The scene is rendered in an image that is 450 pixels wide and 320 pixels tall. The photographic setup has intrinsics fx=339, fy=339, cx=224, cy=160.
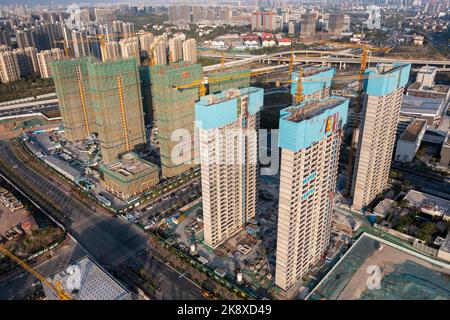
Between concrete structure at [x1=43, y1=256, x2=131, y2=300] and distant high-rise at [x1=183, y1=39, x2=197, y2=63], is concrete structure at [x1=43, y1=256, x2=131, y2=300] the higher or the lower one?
the lower one

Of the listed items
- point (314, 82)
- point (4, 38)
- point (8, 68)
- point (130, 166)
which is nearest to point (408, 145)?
point (314, 82)

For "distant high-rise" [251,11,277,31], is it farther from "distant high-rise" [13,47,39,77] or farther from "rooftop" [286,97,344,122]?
"rooftop" [286,97,344,122]

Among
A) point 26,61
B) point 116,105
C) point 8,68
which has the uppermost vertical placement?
point 26,61

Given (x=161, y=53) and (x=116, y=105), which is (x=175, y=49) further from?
(x=116, y=105)

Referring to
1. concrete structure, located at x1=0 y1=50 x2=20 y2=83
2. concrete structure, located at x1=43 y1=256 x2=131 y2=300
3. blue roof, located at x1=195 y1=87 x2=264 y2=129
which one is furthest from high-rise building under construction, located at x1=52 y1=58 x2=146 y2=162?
concrete structure, located at x1=0 y1=50 x2=20 y2=83

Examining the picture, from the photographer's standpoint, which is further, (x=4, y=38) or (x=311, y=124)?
(x=4, y=38)

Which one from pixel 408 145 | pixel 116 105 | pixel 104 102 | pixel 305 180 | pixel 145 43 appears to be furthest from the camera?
pixel 145 43

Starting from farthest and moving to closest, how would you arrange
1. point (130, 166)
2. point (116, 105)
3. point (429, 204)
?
point (116, 105) < point (130, 166) < point (429, 204)
